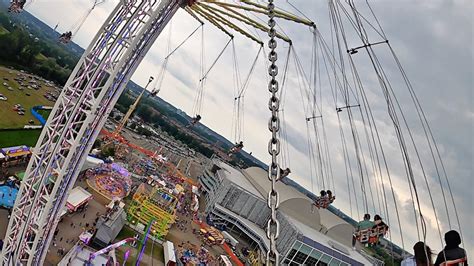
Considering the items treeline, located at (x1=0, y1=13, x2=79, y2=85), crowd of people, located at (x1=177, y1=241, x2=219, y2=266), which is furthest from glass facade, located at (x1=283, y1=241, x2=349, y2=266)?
treeline, located at (x1=0, y1=13, x2=79, y2=85)

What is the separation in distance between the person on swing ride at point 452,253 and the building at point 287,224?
29.2 meters

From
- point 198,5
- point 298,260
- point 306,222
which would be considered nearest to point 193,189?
point 306,222

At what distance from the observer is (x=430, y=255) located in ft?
16.2

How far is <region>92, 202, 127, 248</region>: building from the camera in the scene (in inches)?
913

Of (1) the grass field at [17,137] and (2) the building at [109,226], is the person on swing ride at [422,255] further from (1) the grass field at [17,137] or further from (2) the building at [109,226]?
(1) the grass field at [17,137]

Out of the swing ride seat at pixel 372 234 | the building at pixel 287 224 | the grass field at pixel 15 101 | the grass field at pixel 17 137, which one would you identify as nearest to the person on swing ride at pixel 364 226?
the swing ride seat at pixel 372 234

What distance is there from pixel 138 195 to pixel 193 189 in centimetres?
1853

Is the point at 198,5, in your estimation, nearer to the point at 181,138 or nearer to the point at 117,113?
the point at 117,113

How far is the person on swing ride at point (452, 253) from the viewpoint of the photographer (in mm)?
4496

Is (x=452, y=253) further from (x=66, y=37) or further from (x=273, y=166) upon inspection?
(x=66, y=37)

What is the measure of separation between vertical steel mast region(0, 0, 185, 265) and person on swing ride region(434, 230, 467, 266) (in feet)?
30.3

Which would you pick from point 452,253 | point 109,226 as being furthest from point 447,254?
point 109,226

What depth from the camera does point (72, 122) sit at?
9961 mm

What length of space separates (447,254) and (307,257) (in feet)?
101
